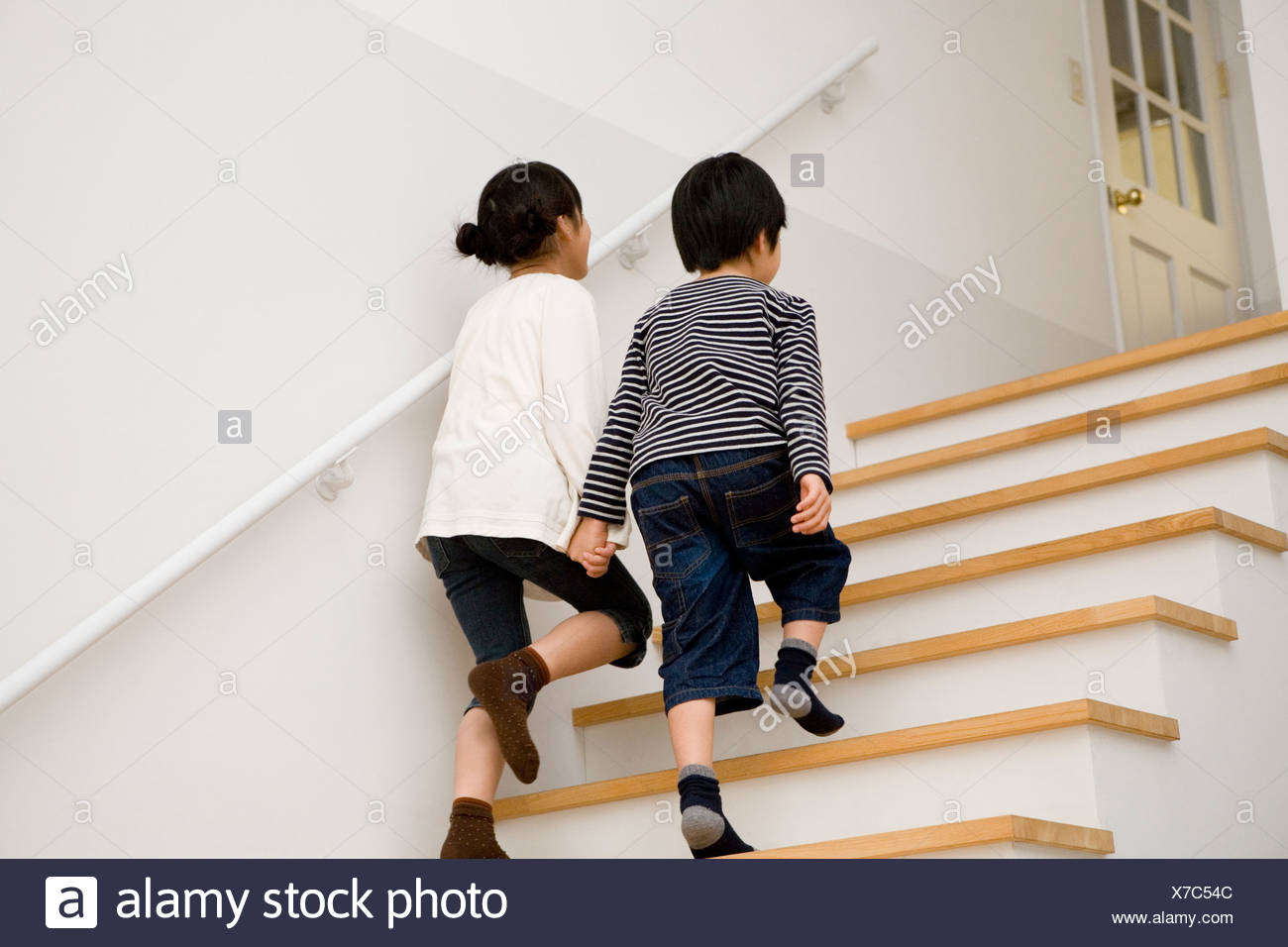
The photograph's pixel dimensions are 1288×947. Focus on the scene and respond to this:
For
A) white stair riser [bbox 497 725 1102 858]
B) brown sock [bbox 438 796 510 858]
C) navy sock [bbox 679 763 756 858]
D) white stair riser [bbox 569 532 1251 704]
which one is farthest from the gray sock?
white stair riser [bbox 569 532 1251 704]

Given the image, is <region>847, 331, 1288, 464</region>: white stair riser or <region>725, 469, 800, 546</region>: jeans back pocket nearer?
<region>725, 469, 800, 546</region>: jeans back pocket

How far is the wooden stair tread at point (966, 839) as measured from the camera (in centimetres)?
128

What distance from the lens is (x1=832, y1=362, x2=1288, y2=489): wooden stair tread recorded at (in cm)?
215

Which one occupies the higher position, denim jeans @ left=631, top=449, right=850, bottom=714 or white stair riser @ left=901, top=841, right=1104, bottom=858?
denim jeans @ left=631, top=449, right=850, bottom=714

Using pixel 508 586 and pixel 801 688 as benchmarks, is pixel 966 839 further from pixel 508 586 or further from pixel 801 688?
pixel 508 586

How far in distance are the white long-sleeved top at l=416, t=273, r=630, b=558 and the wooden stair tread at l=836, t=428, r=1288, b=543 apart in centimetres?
61

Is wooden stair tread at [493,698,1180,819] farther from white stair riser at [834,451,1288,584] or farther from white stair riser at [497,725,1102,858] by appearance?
white stair riser at [834,451,1288,584]

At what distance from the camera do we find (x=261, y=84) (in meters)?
1.84

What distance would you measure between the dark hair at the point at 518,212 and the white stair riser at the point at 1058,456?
2.85 feet

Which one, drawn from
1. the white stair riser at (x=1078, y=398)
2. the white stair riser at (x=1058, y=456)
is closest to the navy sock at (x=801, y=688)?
the white stair riser at (x=1058, y=456)

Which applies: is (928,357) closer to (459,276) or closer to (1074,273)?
(1074,273)

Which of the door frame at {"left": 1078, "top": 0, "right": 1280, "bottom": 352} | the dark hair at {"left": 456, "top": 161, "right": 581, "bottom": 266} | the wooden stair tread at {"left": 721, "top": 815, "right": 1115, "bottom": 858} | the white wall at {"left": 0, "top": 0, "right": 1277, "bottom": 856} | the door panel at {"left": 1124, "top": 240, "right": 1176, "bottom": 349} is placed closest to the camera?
the wooden stair tread at {"left": 721, "top": 815, "right": 1115, "bottom": 858}

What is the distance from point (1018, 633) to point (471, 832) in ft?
2.40

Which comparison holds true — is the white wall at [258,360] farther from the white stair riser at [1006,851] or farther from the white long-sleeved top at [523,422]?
the white stair riser at [1006,851]
